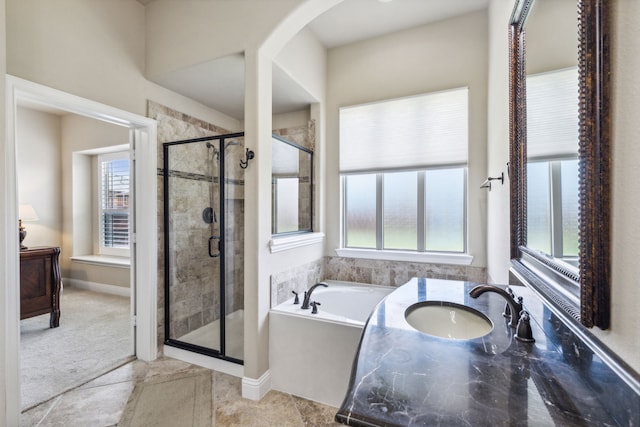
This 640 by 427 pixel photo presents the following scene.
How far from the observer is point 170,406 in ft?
6.47

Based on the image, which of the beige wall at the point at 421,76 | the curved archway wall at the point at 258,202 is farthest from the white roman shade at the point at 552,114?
the curved archway wall at the point at 258,202

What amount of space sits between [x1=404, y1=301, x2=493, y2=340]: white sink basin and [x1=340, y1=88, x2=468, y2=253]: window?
152 cm

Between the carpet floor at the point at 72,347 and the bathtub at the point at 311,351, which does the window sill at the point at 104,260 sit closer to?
the carpet floor at the point at 72,347

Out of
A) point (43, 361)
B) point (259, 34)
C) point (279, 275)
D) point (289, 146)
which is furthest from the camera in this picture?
point (289, 146)

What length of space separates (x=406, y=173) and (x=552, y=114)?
6.57 ft

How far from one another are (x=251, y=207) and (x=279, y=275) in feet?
2.03

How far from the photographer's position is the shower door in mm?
2539

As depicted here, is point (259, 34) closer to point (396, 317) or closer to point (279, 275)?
point (279, 275)

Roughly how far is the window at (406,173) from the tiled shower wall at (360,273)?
6.9 inches

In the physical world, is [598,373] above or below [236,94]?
below

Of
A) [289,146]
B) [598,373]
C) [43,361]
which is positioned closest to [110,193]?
[43,361]

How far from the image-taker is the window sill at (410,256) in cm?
271

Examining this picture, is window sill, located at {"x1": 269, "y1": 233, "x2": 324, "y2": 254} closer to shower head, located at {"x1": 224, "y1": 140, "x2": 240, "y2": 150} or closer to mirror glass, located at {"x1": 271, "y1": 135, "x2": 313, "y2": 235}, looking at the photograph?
mirror glass, located at {"x1": 271, "y1": 135, "x2": 313, "y2": 235}

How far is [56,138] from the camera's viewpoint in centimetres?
472
